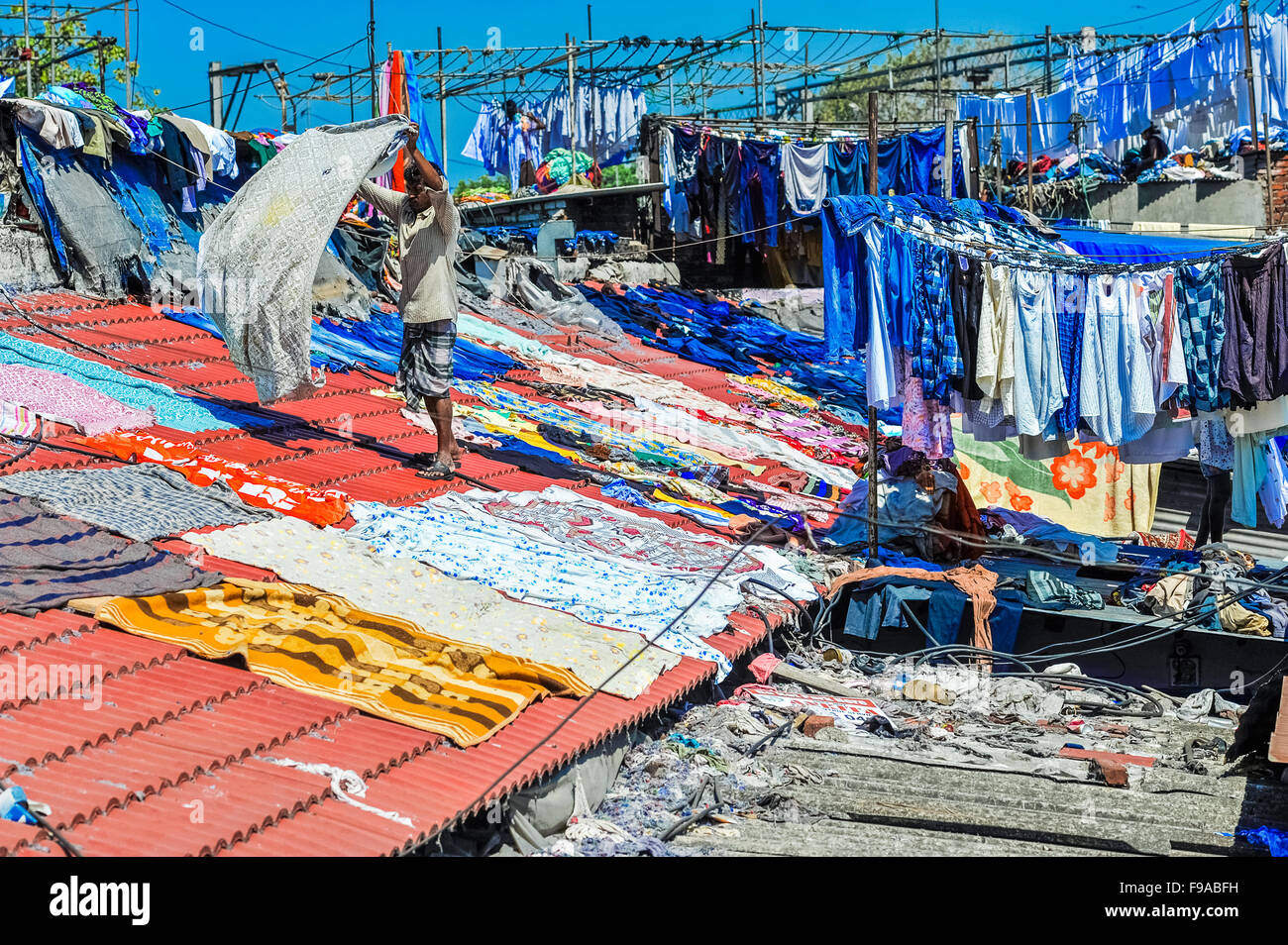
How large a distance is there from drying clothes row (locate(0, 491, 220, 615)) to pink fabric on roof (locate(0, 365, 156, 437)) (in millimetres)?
1627

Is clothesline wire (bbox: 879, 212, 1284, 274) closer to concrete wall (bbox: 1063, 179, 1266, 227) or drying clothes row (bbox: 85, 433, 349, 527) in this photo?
drying clothes row (bbox: 85, 433, 349, 527)

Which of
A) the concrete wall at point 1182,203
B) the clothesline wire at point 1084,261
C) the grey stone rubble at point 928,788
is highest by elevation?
the concrete wall at point 1182,203

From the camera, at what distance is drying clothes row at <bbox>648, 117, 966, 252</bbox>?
763 inches

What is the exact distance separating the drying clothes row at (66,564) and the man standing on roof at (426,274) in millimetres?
2581

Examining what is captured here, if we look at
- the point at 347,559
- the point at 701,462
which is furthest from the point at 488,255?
the point at 347,559

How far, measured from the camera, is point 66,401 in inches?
313

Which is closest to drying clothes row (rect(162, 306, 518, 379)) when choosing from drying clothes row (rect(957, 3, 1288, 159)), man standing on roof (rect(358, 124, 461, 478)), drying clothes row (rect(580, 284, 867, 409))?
man standing on roof (rect(358, 124, 461, 478))

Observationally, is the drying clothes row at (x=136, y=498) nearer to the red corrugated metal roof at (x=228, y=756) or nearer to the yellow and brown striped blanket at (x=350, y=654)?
the red corrugated metal roof at (x=228, y=756)

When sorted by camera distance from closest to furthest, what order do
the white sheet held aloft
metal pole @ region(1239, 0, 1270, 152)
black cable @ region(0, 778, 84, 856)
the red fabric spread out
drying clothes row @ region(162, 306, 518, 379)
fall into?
black cable @ region(0, 778, 84, 856) < the white sheet held aloft < drying clothes row @ region(162, 306, 518, 379) < the red fabric spread out < metal pole @ region(1239, 0, 1270, 152)

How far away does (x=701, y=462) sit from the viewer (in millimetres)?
10805

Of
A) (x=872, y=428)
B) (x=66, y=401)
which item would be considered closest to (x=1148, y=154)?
(x=872, y=428)

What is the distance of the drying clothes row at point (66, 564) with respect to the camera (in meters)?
5.31

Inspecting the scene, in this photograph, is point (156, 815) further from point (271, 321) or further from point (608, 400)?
point (608, 400)

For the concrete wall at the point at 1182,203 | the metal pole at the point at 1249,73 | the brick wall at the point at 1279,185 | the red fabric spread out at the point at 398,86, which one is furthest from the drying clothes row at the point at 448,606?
the metal pole at the point at 1249,73
